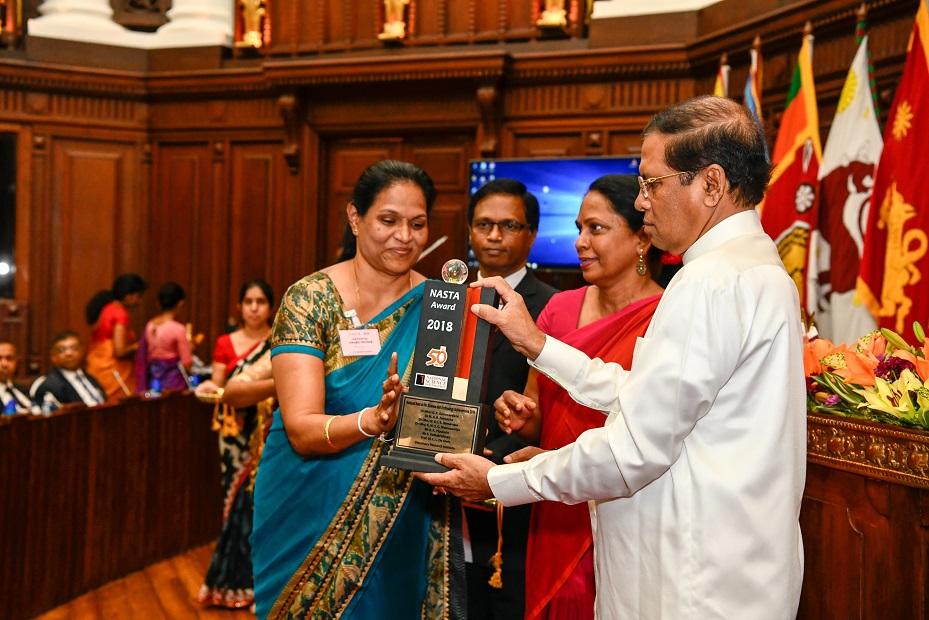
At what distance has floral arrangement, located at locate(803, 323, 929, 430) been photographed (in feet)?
6.13

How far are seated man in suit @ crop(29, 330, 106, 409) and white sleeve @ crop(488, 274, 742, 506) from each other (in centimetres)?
359

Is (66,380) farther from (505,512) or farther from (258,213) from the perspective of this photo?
(505,512)

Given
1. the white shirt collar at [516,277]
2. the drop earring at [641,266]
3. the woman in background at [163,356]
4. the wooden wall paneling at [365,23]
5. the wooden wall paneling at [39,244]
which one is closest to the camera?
the drop earring at [641,266]

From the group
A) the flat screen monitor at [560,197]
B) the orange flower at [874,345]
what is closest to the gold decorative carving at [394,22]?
the flat screen monitor at [560,197]

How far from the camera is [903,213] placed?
3418 mm

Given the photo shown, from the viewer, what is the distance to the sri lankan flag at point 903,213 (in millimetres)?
3350

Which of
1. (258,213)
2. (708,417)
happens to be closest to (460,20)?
(258,213)

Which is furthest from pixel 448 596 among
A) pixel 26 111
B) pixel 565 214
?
pixel 26 111

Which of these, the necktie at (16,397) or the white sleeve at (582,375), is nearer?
the white sleeve at (582,375)

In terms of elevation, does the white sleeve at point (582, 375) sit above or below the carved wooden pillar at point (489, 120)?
below

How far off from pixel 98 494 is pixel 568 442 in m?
2.91

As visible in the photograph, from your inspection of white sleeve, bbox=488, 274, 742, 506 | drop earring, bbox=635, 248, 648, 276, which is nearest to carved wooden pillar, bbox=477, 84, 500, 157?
drop earring, bbox=635, 248, 648, 276

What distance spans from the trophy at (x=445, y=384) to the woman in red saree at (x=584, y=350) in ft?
0.66

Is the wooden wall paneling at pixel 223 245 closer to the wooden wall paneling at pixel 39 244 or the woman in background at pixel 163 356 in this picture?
the woman in background at pixel 163 356
